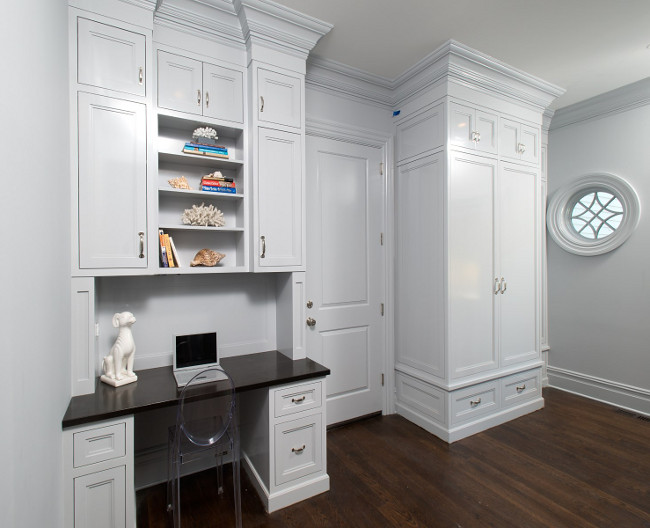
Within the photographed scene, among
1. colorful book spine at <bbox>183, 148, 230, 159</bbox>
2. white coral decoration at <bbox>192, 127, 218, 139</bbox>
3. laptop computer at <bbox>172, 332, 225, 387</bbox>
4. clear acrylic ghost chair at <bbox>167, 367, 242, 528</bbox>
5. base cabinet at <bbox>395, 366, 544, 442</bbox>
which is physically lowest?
base cabinet at <bbox>395, 366, 544, 442</bbox>

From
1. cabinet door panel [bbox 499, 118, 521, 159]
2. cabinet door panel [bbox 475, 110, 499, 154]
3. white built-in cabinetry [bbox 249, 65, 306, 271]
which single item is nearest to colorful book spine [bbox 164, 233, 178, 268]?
white built-in cabinetry [bbox 249, 65, 306, 271]

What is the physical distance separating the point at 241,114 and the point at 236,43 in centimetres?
45

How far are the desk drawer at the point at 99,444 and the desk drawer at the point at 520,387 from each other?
2793mm

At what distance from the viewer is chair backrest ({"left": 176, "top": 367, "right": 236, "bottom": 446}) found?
165 cm

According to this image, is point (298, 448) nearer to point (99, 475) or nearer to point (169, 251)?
point (99, 475)

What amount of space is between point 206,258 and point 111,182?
626 mm

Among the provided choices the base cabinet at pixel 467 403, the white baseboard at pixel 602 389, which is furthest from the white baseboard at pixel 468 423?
the white baseboard at pixel 602 389

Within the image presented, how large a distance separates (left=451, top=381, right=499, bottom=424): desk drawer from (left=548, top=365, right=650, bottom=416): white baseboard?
128 centimetres

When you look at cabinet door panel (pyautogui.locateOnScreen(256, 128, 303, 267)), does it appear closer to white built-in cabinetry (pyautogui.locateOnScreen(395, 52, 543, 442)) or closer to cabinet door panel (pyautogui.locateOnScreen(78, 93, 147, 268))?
cabinet door panel (pyautogui.locateOnScreen(78, 93, 147, 268))

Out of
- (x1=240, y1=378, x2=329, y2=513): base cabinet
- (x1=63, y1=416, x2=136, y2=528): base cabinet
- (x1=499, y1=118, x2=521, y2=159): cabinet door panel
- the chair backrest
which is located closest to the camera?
(x1=63, y1=416, x2=136, y2=528): base cabinet

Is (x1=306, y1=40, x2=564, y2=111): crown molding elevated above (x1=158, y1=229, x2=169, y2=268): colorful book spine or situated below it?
above

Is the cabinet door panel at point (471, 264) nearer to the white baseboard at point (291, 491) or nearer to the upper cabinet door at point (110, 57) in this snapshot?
the white baseboard at point (291, 491)

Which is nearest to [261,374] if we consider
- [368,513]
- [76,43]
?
[368,513]

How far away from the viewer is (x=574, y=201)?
3.61m
